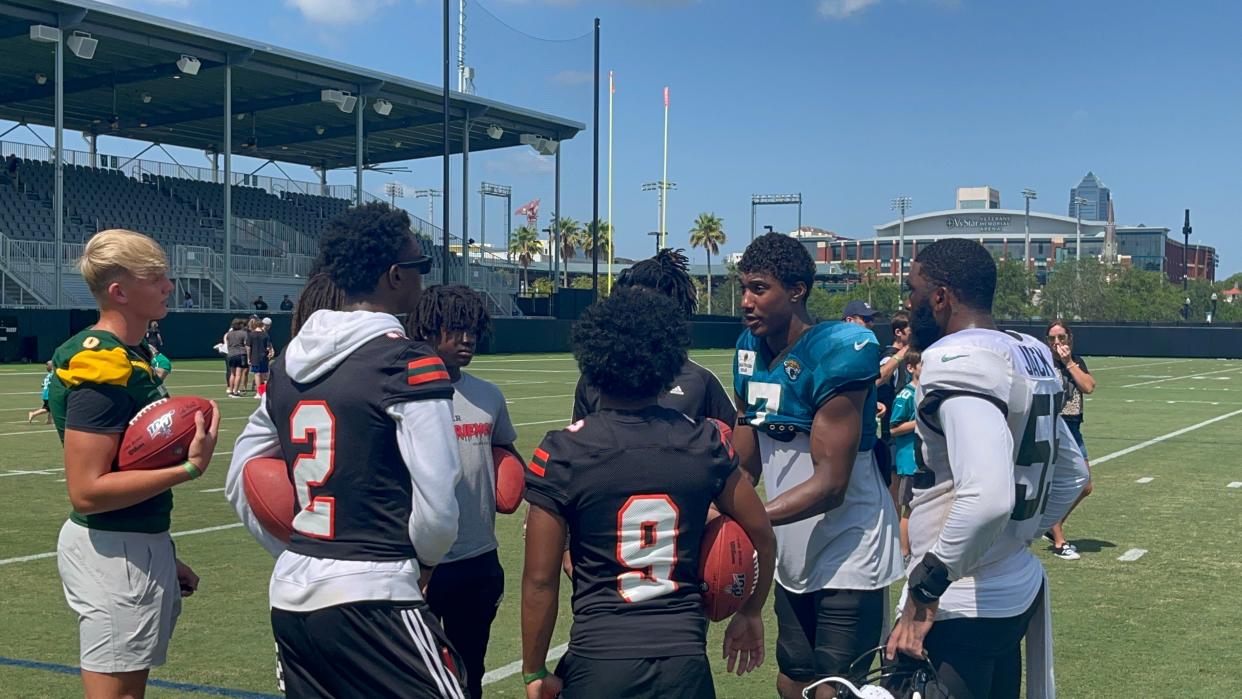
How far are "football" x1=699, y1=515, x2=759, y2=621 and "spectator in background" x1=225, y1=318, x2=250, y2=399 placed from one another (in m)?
21.3

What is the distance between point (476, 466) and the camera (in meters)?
4.27

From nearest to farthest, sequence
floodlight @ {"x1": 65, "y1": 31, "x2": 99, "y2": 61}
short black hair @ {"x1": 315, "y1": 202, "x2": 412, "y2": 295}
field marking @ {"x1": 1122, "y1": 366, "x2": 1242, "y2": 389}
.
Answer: short black hair @ {"x1": 315, "y1": 202, "x2": 412, "y2": 295} < field marking @ {"x1": 1122, "y1": 366, "x2": 1242, "y2": 389} < floodlight @ {"x1": 65, "y1": 31, "x2": 99, "y2": 61}

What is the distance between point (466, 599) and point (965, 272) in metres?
2.04

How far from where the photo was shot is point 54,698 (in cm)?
539

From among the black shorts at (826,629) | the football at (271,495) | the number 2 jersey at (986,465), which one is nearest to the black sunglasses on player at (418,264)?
the football at (271,495)

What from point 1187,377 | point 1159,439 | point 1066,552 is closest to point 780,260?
point 1066,552

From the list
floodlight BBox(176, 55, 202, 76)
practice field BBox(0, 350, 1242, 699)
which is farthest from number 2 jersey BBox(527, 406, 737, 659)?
floodlight BBox(176, 55, 202, 76)

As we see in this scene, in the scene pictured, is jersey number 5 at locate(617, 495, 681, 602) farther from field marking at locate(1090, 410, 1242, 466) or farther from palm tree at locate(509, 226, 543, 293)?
palm tree at locate(509, 226, 543, 293)

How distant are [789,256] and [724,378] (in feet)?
89.1

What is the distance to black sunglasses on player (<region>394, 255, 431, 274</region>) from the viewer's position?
3.32 m

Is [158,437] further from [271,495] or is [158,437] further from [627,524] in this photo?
[627,524]

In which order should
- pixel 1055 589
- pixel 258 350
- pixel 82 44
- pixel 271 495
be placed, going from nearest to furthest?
pixel 271 495, pixel 1055 589, pixel 258 350, pixel 82 44

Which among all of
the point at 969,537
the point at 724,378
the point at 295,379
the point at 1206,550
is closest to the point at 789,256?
the point at 969,537

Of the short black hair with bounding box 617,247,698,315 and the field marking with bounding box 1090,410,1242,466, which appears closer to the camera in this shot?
the short black hair with bounding box 617,247,698,315
